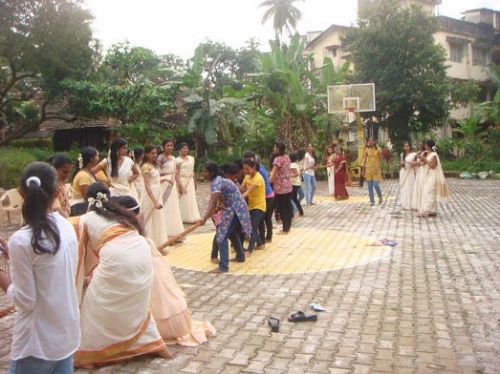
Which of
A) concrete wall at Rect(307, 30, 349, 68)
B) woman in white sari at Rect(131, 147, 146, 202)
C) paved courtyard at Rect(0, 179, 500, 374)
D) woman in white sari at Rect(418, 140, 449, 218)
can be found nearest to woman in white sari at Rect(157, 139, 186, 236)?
paved courtyard at Rect(0, 179, 500, 374)

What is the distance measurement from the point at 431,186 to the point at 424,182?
14.0 inches

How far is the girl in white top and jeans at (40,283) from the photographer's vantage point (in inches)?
94.4

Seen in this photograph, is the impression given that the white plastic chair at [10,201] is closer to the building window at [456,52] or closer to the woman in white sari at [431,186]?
the woman in white sari at [431,186]

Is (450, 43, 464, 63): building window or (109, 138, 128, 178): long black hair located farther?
(450, 43, 464, 63): building window

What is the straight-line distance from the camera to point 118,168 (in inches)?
286

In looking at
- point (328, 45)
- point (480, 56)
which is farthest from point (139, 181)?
point (480, 56)

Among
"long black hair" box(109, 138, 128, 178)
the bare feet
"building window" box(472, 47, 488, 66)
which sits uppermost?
"building window" box(472, 47, 488, 66)

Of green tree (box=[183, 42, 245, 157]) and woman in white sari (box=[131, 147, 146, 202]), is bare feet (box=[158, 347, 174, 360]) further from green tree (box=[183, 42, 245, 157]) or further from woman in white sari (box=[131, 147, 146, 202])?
green tree (box=[183, 42, 245, 157])

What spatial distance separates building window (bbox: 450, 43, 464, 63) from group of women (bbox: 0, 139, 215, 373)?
27.7 m

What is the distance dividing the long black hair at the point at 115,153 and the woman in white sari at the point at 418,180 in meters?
6.87

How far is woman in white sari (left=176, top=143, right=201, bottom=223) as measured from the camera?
377 inches

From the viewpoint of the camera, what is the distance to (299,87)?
19438 millimetres

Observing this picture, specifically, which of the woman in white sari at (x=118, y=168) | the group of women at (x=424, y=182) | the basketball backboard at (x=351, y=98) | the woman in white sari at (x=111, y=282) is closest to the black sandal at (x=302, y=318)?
the woman in white sari at (x=111, y=282)

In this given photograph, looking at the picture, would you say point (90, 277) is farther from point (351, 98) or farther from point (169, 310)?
point (351, 98)
